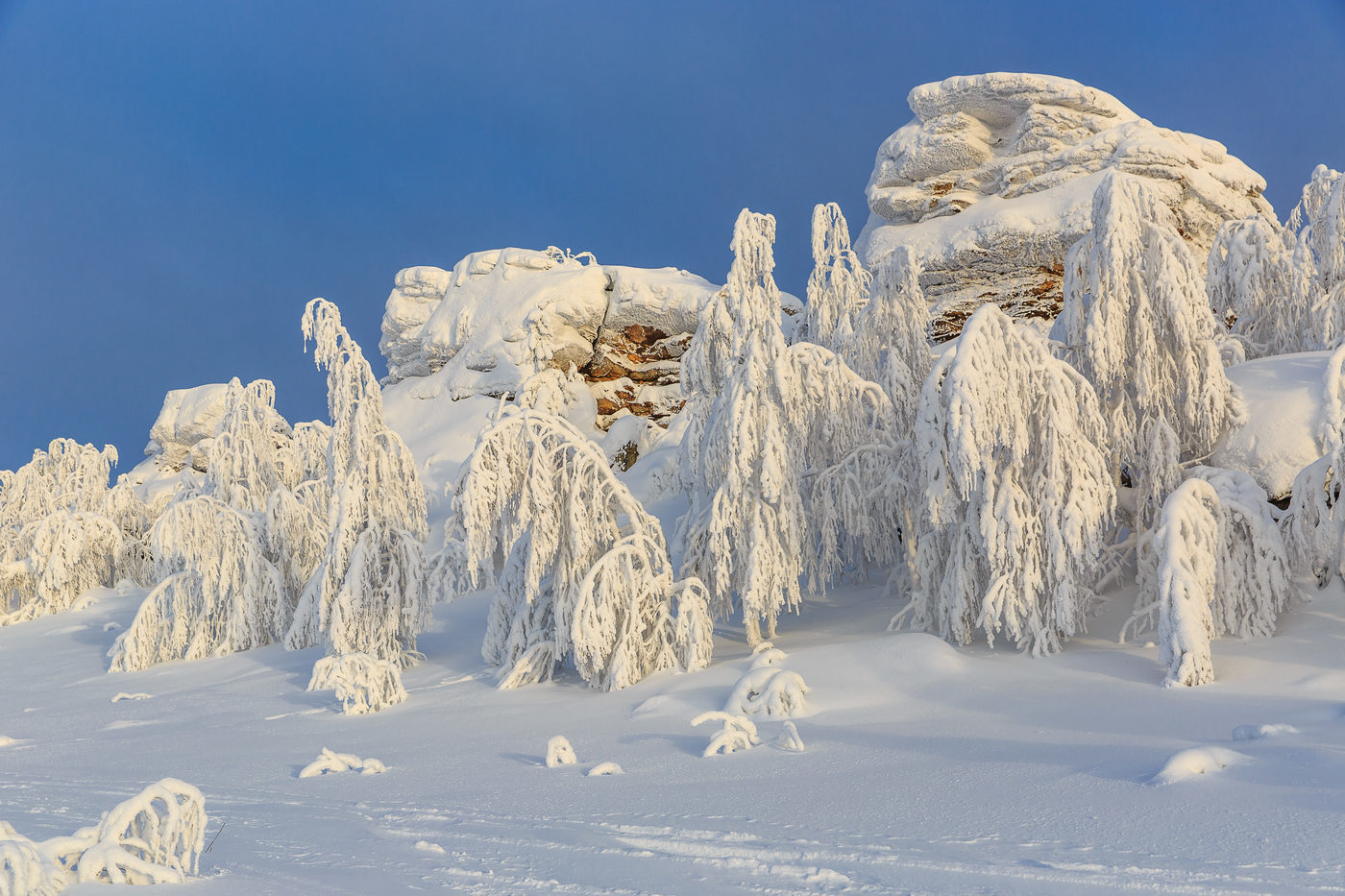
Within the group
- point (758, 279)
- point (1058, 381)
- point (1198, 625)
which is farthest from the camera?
point (758, 279)

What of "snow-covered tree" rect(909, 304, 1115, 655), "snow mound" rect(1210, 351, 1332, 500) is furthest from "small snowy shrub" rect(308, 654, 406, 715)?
"snow mound" rect(1210, 351, 1332, 500)

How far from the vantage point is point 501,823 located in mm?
4707

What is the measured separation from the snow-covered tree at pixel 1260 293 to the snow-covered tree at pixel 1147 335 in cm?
554

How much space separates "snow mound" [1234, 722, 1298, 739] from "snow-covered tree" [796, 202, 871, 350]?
11.4m

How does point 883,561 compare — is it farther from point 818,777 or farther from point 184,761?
point 184,761

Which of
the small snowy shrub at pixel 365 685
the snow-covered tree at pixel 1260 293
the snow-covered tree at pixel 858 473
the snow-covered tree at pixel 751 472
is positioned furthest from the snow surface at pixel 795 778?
the snow-covered tree at pixel 1260 293

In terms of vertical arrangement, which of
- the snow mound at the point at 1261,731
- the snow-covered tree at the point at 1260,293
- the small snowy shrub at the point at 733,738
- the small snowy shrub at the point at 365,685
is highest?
the snow-covered tree at the point at 1260,293

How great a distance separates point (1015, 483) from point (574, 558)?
17.4 feet

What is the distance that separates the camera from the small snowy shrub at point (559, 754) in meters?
6.42

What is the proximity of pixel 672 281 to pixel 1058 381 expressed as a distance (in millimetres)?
22022

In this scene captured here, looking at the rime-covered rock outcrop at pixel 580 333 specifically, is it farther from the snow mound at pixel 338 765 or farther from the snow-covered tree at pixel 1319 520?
the snow mound at pixel 338 765

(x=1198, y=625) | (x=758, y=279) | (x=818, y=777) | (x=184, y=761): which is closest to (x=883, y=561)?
(x=758, y=279)

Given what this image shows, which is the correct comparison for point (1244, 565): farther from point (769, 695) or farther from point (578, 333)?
point (578, 333)

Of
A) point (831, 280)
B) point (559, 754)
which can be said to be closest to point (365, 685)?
point (559, 754)
